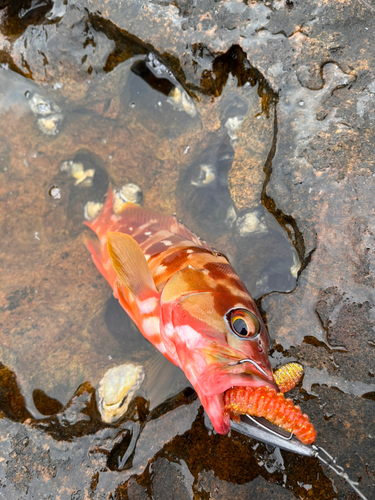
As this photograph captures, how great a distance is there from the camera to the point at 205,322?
2.33 metres

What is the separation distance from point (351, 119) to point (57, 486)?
153 inches

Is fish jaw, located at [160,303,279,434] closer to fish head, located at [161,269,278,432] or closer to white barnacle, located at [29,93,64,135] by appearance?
fish head, located at [161,269,278,432]

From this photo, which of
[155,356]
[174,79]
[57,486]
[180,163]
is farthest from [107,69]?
[57,486]

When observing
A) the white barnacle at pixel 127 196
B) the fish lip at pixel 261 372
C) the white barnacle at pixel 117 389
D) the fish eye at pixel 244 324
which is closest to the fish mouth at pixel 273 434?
the fish lip at pixel 261 372

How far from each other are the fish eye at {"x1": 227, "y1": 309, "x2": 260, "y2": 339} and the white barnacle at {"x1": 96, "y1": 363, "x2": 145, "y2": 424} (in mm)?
1335

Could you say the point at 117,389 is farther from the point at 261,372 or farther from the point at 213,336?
the point at 261,372

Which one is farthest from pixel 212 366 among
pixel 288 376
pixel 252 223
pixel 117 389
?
pixel 252 223

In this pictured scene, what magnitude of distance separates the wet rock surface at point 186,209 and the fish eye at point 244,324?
2.26ft

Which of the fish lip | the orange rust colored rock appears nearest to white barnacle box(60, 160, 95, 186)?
the fish lip

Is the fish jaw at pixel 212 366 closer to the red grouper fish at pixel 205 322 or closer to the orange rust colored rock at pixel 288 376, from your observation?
the red grouper fish at pixel 205 322

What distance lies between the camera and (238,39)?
3.15m

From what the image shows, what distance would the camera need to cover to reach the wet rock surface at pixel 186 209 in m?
2.63

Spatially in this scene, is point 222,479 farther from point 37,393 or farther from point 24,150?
point 24,150

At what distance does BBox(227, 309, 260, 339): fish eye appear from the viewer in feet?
7.45
